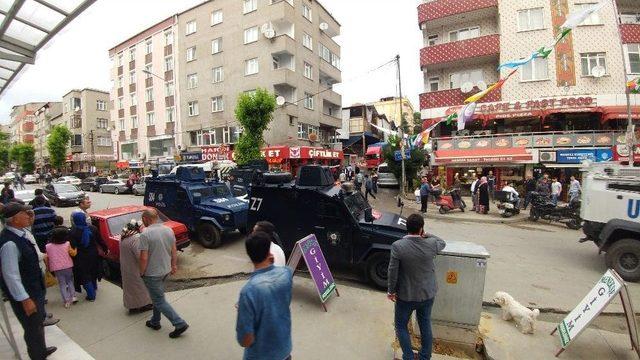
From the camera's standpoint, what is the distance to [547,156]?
18750mm

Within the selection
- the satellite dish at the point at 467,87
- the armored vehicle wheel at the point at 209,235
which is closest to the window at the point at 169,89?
the satellite dish at the point at 467,87

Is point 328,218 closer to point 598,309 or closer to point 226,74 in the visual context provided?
point 598,309

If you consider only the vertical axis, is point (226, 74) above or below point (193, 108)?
above

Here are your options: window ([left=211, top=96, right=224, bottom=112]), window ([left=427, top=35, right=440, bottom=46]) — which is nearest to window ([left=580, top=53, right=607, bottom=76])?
window ([left=427, top=35, right=440, bottom=46])

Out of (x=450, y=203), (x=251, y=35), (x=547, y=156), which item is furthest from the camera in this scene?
(x=251, y=35)

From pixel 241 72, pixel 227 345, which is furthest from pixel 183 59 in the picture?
pixel 227 345

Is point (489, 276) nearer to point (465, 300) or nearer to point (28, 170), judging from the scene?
point (465, 300)

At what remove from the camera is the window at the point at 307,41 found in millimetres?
29833

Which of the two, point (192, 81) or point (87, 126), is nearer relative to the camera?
point (192, 81)

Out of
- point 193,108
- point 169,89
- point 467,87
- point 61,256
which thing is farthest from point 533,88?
point 169,89

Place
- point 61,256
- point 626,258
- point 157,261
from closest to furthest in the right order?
point 157,261, point 61,256, point 626,258

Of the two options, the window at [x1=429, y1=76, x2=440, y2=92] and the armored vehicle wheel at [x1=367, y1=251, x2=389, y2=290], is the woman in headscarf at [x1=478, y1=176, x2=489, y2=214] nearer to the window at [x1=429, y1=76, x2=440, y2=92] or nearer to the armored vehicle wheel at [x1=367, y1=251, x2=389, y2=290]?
the armored vehicle wheel at [x1=367, y1=251, x2=389, y2=290]

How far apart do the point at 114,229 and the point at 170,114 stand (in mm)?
29928

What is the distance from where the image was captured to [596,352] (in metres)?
4.14
